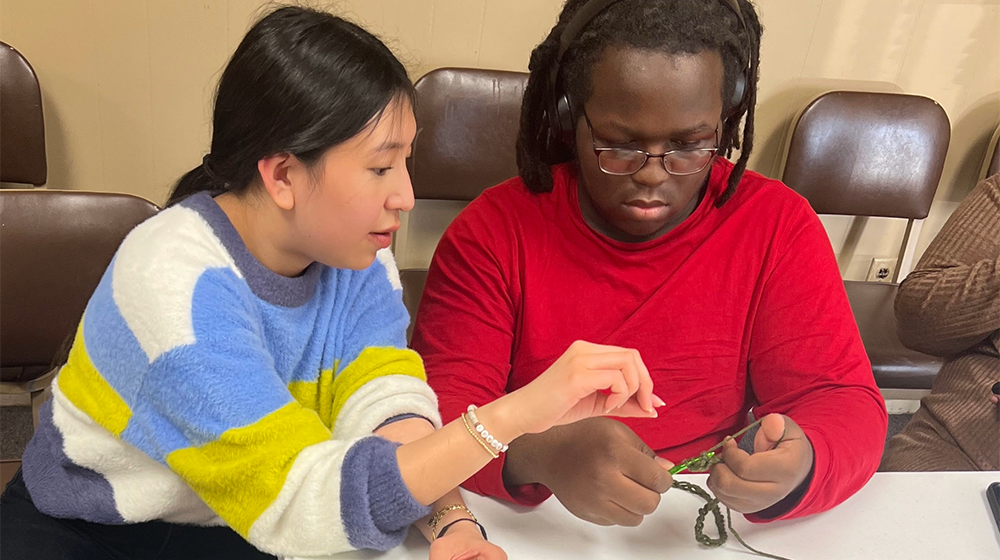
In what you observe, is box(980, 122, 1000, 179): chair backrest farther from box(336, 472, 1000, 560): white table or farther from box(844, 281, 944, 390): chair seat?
box(336, 472, 1000, 560): white table

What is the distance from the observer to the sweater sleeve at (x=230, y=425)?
0.77 meters

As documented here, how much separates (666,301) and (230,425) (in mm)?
624

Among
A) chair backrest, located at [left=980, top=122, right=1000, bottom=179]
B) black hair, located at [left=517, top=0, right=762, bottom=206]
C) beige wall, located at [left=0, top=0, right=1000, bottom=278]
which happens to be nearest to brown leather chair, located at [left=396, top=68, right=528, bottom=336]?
beige wall, located at [left=0, top=0, right=1000, bottom=278]

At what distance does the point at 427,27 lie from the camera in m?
1.93

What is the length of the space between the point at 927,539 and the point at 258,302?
0.81 meters

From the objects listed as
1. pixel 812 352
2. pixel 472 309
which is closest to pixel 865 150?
pixel 812 352

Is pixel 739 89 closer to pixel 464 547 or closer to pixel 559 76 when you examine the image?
pixel 559 76

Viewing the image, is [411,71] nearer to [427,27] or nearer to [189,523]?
[427,27]

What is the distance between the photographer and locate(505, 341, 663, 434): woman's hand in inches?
29.8

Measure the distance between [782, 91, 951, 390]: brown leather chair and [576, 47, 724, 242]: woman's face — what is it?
119 centimetres

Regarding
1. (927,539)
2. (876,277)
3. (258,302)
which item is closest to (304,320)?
(258,302)

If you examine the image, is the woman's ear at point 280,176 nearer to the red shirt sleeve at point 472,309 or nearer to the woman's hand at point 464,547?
the red shirt sleeve at point 472,309

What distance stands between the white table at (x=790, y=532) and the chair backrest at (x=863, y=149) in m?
1.31

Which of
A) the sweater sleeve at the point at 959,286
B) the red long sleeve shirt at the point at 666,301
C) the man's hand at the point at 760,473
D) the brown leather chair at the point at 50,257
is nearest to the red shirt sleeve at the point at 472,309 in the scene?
the red long sleeve shirt at the point at 666,301
